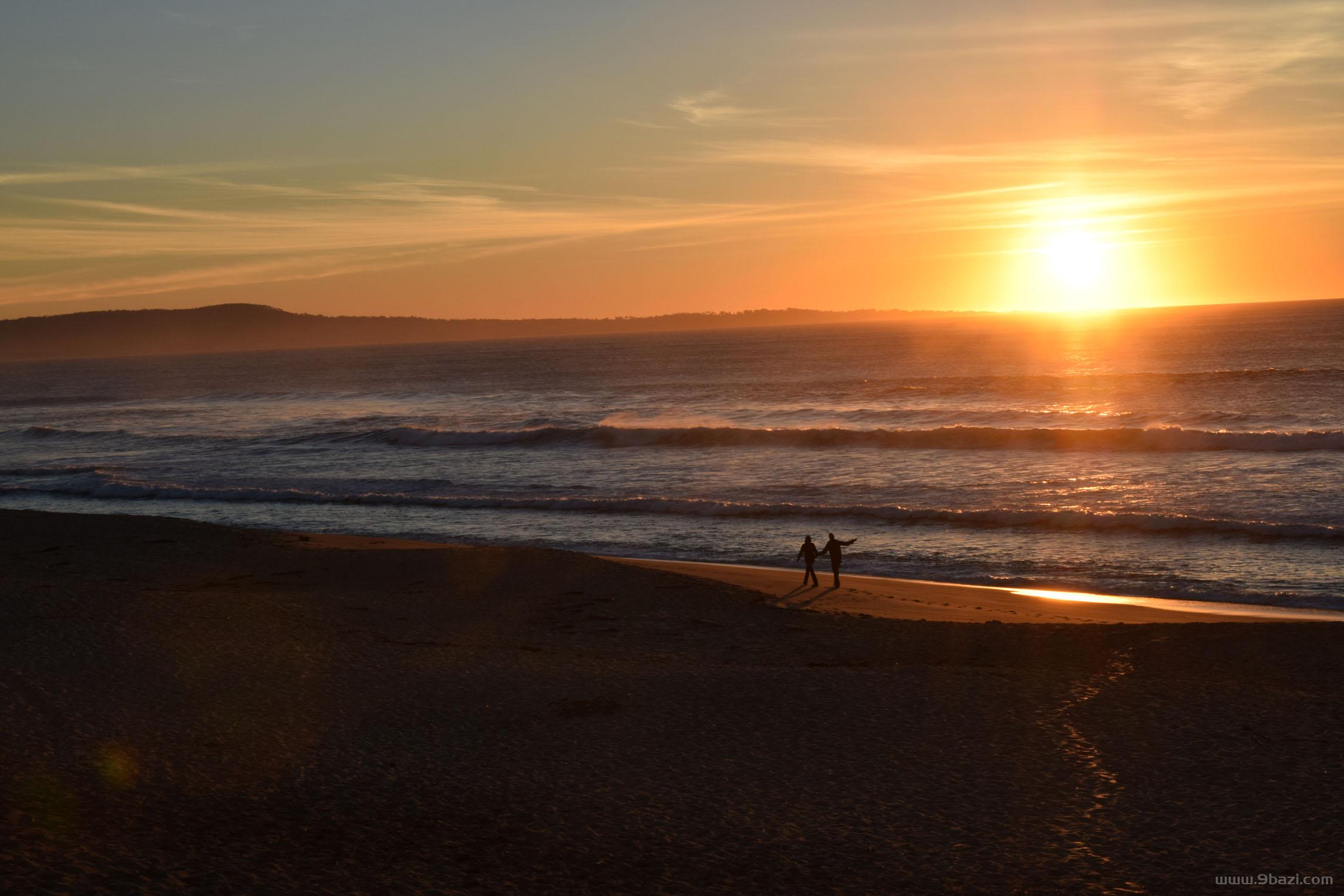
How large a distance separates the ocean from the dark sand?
7.60 metres

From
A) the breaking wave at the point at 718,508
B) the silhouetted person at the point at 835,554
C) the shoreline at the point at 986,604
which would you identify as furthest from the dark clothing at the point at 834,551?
the breaking wave at the point at 718,508

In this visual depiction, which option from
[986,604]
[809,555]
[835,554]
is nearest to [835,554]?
[835,554]

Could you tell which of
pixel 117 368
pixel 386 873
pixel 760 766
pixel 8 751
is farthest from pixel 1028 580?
pixel 117 368

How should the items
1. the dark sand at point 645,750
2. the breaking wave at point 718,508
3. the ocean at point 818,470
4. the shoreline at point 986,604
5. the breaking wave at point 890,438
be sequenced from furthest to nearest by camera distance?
1. the breaking wave at point 890,438
2. the breaking wave at point 718,508
3. the ocean at point 818,470
4. the shoreline at point 986,604
5. the dark sand at point 645,750

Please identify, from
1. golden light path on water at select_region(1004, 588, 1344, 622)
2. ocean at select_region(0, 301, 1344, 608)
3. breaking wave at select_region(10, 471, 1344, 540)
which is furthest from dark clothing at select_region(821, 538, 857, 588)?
breaking wave at select_region(10, 471, 1344, 540)

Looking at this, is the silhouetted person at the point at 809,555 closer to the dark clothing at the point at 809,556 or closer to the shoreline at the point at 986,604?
the dark clothing at the point at 809,556

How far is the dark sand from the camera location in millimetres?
7121

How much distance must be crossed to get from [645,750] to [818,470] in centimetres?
2650

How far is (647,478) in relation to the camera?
34625mm

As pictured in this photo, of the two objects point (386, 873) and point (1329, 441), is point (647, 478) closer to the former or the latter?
point (1329, 441)

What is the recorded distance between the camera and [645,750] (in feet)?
30.8

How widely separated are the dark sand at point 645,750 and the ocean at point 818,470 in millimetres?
7597

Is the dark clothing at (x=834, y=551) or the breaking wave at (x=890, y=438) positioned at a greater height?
the breaking wave at (x=890, y=438)

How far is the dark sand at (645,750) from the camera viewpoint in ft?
23.4
